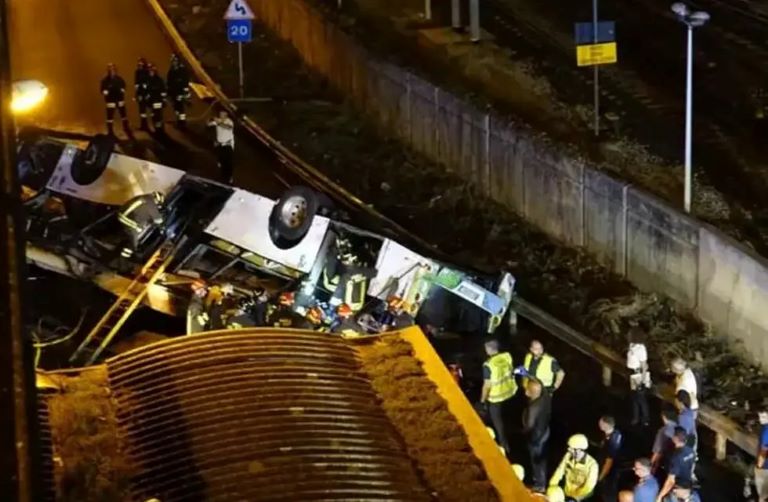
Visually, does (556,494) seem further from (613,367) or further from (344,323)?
(613,367)

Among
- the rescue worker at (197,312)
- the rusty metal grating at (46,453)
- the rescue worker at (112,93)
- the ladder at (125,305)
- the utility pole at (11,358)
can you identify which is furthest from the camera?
the rescue worker at (112,93)

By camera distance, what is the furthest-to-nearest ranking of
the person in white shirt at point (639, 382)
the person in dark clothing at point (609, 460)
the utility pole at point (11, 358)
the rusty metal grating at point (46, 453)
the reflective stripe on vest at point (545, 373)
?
the person in white shirt at point (639, 382)
the reflective stripe on vest at point (545, 373)
the person in dark clothing at point (609, 460)
the rusty metal grating at point (46, 453)
the utility pole at point (11, 358)

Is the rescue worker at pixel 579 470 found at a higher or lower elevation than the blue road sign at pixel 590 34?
lower

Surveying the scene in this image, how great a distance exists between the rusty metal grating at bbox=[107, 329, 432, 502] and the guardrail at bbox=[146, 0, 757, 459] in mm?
6177

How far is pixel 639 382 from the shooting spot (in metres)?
15.4

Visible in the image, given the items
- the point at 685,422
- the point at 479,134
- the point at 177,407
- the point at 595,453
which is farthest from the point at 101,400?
the point at 479,134

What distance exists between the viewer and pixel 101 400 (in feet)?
31.4

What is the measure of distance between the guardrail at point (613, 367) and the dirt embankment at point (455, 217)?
0.48 meters

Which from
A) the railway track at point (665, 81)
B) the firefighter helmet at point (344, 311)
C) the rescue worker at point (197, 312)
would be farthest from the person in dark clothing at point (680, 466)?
the railway track at point (665, 81)

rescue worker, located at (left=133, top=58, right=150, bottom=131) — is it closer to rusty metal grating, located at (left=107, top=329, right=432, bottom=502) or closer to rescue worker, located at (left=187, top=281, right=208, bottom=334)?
rescue worker, located at (left=187, top=281, right=208, bottom=334)

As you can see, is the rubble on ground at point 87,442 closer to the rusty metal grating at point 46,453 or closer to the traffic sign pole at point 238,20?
the rusty metal grating at point 46,453

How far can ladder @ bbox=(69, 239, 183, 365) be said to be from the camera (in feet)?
52.3

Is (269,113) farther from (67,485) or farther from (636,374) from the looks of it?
(67,485)

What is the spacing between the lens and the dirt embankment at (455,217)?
57.1ft
